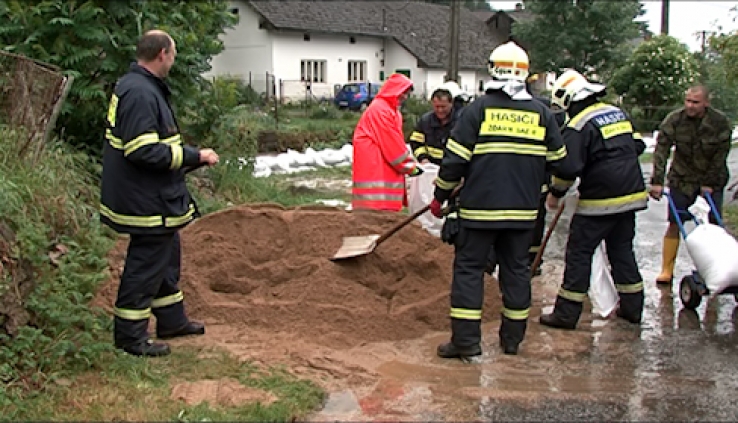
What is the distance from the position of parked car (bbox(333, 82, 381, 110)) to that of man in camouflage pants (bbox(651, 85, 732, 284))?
91.2 feet

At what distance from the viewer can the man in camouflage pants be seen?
6.86 metres

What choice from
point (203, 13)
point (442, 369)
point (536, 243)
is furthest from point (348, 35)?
point (442, 369)

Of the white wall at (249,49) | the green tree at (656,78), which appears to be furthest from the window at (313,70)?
the green tree at (656,78)

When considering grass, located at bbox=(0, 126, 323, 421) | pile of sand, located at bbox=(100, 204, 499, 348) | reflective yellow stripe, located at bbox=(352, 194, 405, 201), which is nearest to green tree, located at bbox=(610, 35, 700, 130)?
reflective yellow stripe, located at bbox=(352, 194, 405, 201)

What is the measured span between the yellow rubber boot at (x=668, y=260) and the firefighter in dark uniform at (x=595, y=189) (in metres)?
1.36

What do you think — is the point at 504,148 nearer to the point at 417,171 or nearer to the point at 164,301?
the point at 164,301

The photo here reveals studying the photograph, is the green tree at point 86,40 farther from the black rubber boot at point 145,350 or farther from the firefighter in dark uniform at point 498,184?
the firefighter in dark uniform at point 498,184

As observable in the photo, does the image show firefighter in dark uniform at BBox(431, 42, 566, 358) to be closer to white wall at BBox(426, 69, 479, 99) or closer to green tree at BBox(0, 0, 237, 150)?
green tree at BBox(0, 0, 237, 150)

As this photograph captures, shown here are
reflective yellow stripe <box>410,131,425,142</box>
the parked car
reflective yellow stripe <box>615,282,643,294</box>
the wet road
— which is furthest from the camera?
the parked car

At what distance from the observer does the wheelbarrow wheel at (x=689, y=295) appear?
6406mm

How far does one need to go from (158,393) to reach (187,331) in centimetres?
116

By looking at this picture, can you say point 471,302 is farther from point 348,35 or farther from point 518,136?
point 348,35

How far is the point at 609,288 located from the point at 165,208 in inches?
135

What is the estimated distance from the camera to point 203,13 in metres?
10.1
